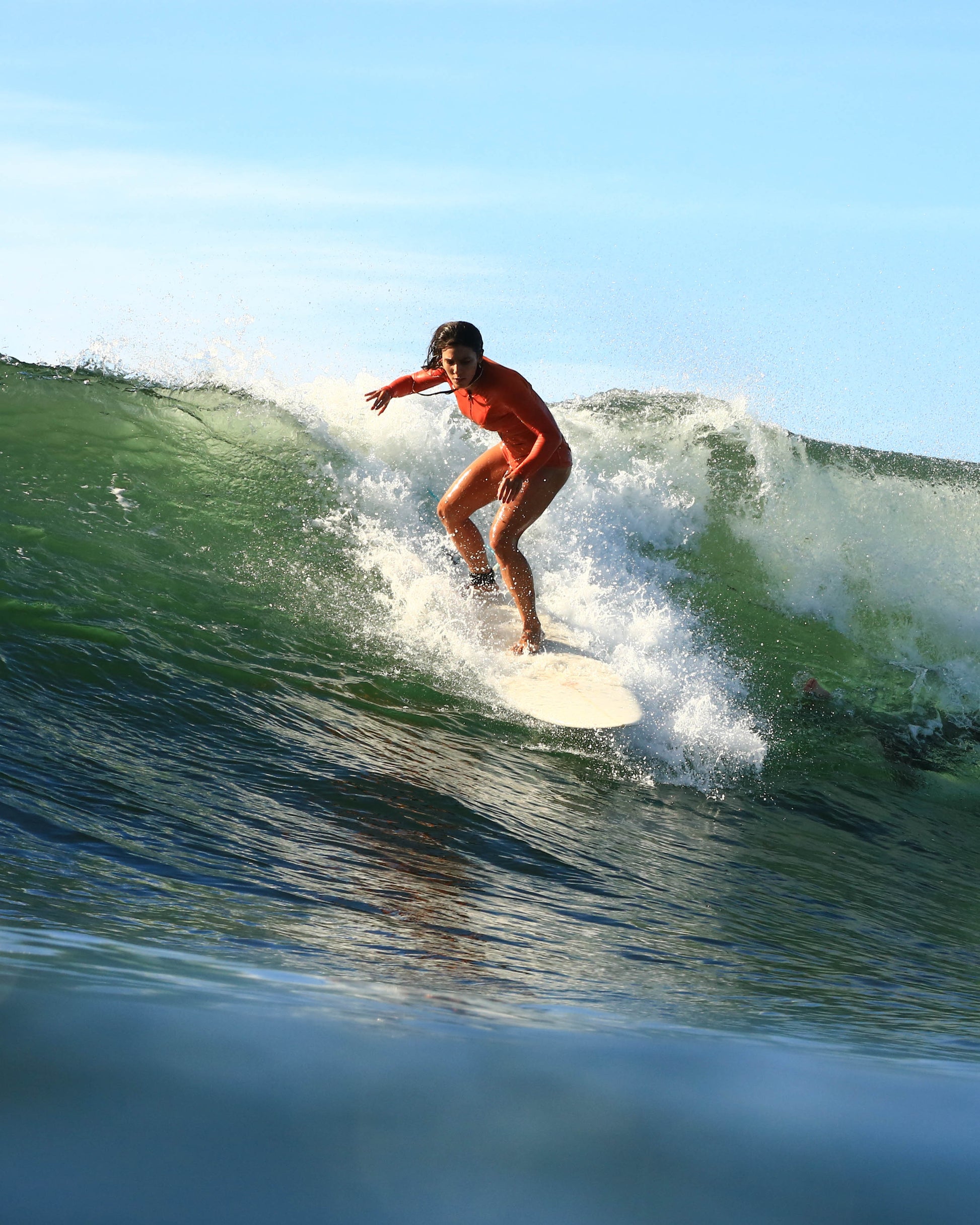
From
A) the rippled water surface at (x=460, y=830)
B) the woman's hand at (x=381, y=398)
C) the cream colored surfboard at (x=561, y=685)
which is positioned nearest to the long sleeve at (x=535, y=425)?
the woman's hand at (x=381, y=398)

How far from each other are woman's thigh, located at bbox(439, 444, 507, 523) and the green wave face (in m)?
0.57

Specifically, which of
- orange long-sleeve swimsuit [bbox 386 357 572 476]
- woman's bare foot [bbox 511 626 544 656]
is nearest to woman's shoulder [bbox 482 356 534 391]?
orange long-sleeve swimsuit [bbox 386 357 572 476]

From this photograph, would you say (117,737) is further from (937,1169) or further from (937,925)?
(937,1169)

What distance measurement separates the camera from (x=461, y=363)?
5.33m

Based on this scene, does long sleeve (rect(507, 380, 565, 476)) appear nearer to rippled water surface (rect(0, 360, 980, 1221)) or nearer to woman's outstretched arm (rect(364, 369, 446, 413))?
woman's outstretched arm (rect(364, 369, 446, 413))

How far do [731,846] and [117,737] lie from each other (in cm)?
251

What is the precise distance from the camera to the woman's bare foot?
19.2ft

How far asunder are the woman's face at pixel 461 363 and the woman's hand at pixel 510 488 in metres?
0.53

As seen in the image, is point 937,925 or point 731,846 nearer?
point 937,925

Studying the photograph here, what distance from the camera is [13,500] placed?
6.67m

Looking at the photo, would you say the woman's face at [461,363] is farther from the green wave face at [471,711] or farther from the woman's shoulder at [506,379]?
the green wave face at [471,711]

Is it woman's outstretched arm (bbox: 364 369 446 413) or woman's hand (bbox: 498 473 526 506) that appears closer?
woman's hand (bbox: 498 473 526 506)

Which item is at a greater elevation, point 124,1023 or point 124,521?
point 124,521

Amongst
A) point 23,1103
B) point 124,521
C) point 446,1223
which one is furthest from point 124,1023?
point 124,521
